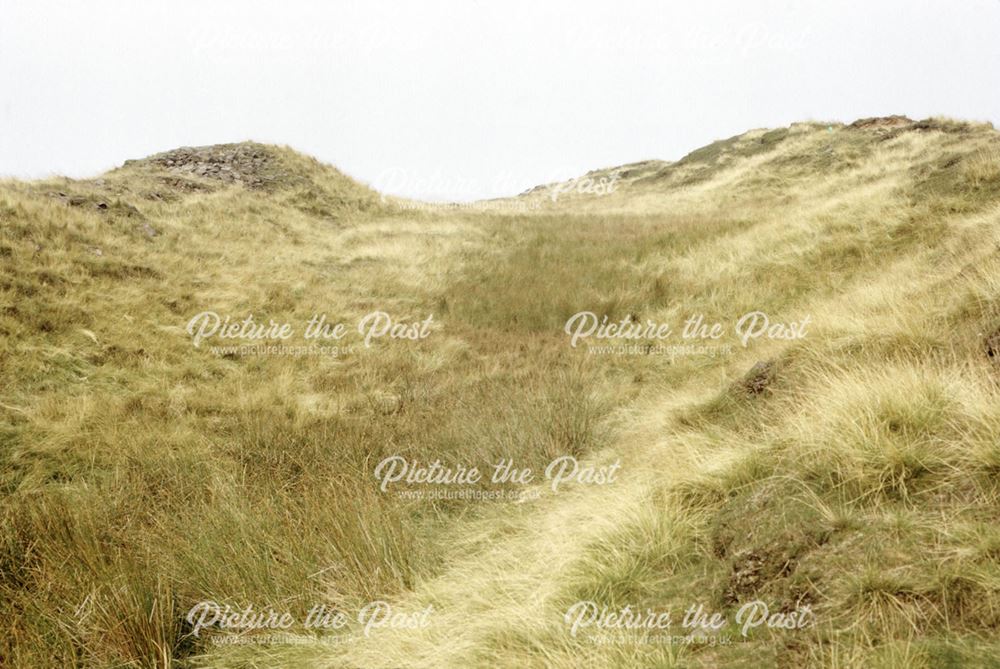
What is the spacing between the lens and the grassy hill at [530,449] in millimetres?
2422

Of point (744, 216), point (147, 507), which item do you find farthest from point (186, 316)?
point (744, 216)

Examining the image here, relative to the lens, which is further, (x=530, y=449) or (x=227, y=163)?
(x=227, y=163)

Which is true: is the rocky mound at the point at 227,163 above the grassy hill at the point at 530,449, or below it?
above

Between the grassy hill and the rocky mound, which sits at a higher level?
the rocky mound

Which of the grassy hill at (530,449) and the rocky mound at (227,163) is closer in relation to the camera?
the grassy hill at (530,449)

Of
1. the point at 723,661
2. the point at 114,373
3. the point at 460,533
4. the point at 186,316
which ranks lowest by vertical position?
the point at 460,533

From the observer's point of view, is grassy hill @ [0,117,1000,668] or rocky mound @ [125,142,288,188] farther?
rocky mound @ [125,142,288,188]

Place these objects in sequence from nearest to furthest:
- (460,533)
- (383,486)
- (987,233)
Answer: (460,533) < (383,486) < (987,233)

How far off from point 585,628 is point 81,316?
9103 mm

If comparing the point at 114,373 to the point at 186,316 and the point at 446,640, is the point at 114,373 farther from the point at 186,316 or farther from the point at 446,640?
the point at 446,640

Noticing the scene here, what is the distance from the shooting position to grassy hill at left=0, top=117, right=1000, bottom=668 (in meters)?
2.42

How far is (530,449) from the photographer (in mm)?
5219

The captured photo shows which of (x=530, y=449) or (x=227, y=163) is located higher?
(x=227, y=163)

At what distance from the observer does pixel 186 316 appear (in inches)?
387
